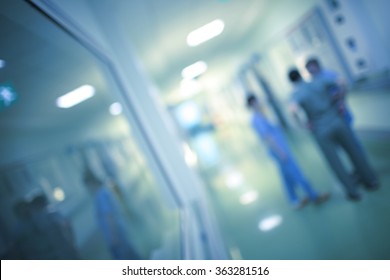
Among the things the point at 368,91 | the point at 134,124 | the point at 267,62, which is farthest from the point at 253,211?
the point at 267,62

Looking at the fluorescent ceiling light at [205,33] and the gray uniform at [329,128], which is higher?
the fluorescent ceiling light at [205,33]

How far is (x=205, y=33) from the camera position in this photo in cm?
666

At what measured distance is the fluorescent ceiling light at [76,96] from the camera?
19.2ft

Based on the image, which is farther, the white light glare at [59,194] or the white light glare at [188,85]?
the white light glare at [188,85]

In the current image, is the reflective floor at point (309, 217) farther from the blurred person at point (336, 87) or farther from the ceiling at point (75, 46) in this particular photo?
the ceiling at point (75, 46)

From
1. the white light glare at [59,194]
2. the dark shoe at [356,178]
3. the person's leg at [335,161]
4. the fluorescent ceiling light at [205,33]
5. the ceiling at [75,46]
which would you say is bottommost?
the dark shoe at [356,178]

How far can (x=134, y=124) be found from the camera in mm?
3180

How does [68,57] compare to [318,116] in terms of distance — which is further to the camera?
[68,57]

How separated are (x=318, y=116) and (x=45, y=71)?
384cm

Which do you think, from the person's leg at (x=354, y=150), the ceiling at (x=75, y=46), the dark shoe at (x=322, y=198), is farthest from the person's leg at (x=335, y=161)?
the ceiling at (x=75, y=46)

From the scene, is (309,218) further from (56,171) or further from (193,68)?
(193,68)

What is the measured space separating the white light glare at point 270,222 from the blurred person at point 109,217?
1.68 metres
